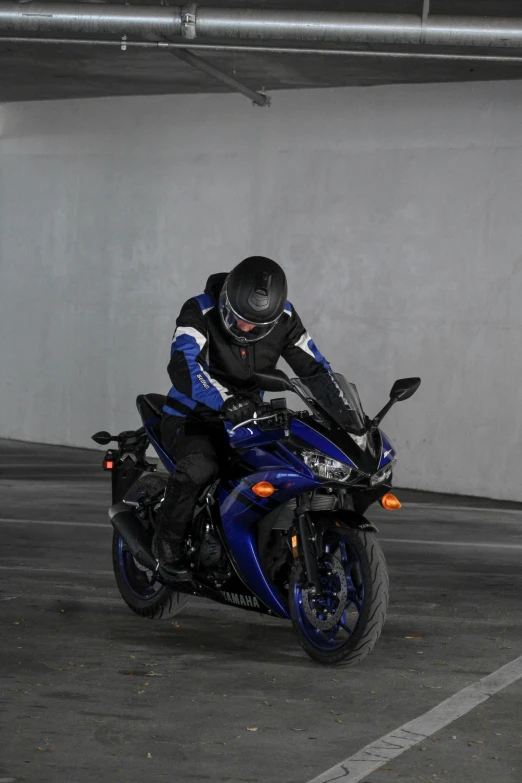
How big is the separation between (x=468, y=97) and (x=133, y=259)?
171 inches

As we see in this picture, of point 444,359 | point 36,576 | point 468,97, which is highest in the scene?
point 468,97

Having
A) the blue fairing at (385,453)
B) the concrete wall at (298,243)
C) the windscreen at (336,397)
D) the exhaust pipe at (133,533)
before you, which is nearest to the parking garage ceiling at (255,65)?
the concrete wall at (298,243)

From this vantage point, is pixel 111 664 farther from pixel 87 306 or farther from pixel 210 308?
pixel 87 306

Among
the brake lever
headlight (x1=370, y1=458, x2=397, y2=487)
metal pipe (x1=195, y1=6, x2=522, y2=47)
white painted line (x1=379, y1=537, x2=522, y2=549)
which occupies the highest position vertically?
Result: metal pipe (x1=195, y1=6, x2=522, y2=47)

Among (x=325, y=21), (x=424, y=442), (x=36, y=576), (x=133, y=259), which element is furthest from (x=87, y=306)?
(x=36, y=576)

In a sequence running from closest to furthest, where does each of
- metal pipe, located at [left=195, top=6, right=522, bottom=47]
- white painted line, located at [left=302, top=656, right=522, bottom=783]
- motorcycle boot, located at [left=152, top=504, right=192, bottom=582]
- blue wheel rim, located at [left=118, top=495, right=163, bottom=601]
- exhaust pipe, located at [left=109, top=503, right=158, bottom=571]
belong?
1. white painted line, located at [left=302, top=656, right=522, bottom=783]
2. motorcycle boot, located at [left=152, top=504, right=192, bottom=582]
3. exhaust pipe, located at [left=109, top=503, right=158, bottom=571]
4. blue wheel rim, located at [left=118, top=495, right=163, bottom=601]
5. metal pipe, located at [left=195, top=6, right=522, bottom=47]

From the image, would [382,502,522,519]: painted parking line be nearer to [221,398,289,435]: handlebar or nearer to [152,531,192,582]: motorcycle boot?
[152,531,192,582]: motorcycle boot

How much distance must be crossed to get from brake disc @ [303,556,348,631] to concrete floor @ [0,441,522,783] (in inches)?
8.6

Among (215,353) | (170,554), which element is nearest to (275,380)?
(215,353)

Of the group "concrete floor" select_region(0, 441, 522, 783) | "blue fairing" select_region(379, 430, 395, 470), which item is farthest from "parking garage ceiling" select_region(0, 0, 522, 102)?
"blue fairing" select_region(379, 430, 395, 470)

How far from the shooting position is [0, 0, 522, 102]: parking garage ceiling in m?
10.4

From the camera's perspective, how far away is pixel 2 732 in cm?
463

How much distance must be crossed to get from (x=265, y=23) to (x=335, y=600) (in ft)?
16.0

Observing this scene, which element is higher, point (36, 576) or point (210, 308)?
point (210, 308)
